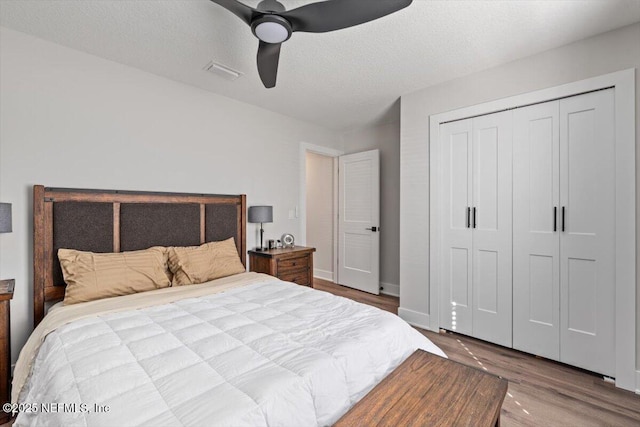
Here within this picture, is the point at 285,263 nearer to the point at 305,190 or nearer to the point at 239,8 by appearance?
the point at 305,190

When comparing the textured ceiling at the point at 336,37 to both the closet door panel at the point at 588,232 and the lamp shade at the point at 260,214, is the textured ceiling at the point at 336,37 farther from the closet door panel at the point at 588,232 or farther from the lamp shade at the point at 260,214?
the lamp shade at the point at 260,214

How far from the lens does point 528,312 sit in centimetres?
254

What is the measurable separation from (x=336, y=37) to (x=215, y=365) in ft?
7.42

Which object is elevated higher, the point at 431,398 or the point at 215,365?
the point at 215,365

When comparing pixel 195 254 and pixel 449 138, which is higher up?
pixel 449 138

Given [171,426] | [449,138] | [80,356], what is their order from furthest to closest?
[449,138] < [80,356] < [171,426]

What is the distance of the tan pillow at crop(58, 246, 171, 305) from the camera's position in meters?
2.02

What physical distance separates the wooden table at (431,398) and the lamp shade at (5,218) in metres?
2.25

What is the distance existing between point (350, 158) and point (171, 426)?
4.24 meters

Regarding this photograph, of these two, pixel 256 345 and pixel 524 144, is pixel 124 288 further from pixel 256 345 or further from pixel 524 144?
pixel 524 144

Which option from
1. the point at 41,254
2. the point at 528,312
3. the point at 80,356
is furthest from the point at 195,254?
the point at 528,312

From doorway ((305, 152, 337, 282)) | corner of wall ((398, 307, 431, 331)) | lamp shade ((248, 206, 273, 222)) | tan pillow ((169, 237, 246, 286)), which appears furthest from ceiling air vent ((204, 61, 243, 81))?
corner of wall ((398, 307, 431, 331))

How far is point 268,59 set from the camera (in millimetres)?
1934

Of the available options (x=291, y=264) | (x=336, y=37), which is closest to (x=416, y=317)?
(x=291, y=264)
